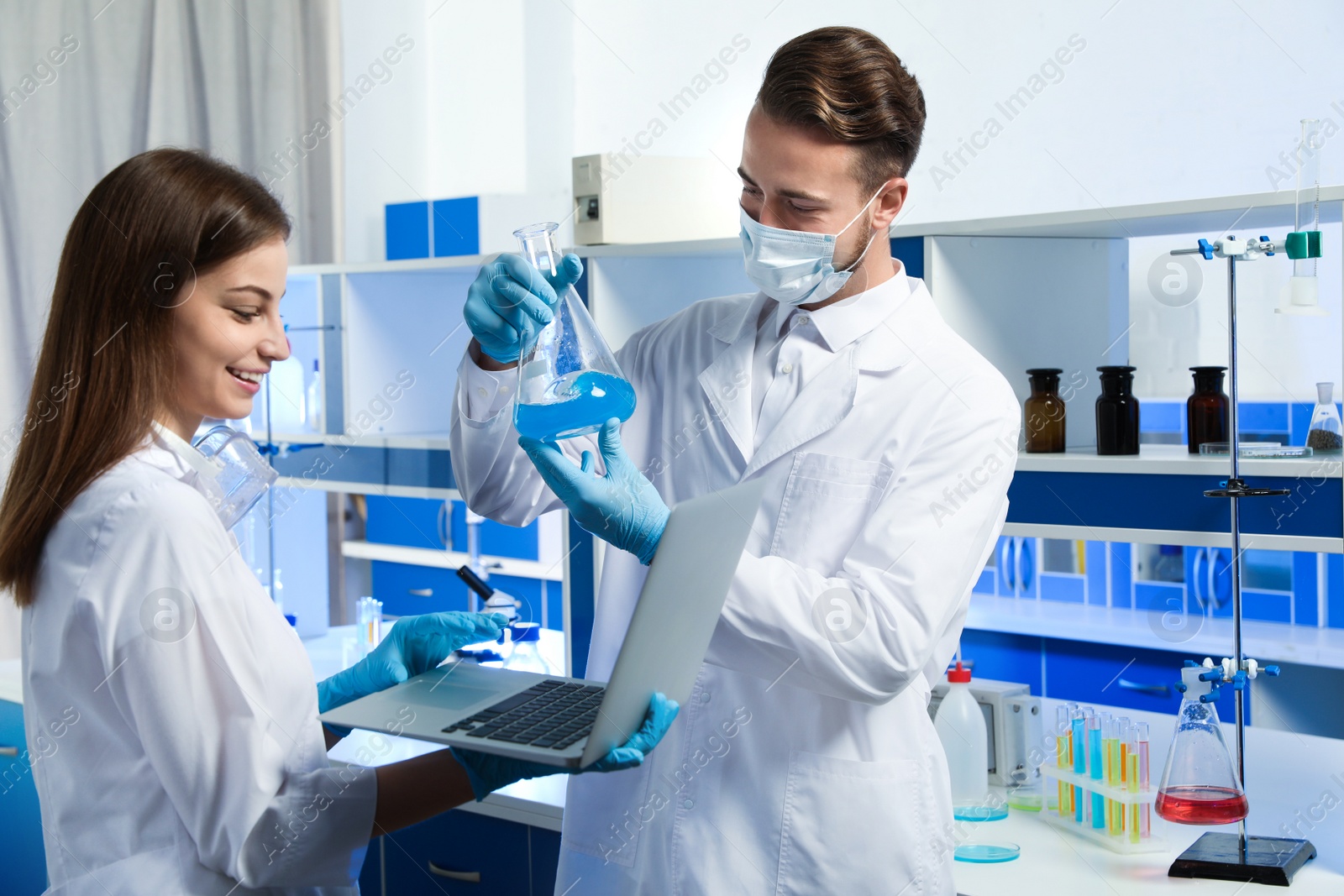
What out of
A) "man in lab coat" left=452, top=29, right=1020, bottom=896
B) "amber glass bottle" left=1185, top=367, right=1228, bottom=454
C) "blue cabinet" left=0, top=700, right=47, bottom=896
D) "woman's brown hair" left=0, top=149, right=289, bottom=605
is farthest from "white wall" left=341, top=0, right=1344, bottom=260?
"woman's brown hair" left=0, top=149, right=289, bottom=605

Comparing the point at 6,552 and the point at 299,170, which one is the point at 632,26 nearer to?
the point at 299,170

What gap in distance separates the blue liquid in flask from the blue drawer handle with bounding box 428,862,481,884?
3.57 ft

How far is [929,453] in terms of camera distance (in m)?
1.27

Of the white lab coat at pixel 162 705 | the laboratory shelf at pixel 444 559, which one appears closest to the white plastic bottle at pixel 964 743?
the white lab coat at pixel 162 705

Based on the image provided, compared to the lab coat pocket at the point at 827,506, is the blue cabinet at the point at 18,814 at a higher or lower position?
lower

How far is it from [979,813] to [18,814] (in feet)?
6.64

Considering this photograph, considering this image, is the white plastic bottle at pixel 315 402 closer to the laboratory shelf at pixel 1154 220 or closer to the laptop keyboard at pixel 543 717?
the laboratory shelf at pixel 1154 220

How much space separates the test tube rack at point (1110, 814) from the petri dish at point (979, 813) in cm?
7

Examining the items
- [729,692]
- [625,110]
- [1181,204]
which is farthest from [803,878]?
[625,110]

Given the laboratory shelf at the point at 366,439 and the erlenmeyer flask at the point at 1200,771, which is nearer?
the erlenmeyer flask at the point at 1200,771

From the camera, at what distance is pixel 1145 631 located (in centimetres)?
272

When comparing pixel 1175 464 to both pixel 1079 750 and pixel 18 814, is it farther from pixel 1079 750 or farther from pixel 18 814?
pixel 18 814

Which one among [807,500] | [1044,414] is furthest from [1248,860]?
[807,500]

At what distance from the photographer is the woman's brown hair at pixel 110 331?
3.32 feet
